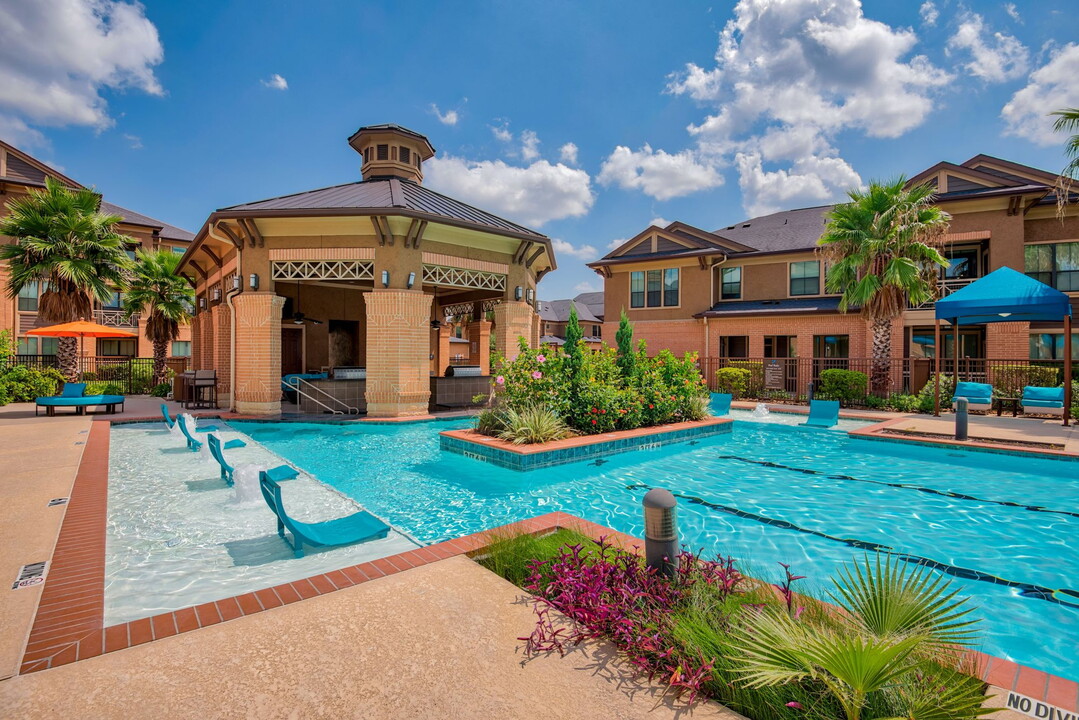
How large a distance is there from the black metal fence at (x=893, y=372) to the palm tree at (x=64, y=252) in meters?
23.4

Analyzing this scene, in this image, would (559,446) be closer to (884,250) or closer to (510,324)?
(510,324)

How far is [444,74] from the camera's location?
14.6 meters

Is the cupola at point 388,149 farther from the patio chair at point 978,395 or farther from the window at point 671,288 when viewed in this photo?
the patio chair at point 978,395

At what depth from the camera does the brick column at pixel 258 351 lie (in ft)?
45.3

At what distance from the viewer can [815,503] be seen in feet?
22.3

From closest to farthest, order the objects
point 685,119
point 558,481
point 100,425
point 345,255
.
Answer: point 558,481 < point 100,425 < point 345,255 < point 685,119

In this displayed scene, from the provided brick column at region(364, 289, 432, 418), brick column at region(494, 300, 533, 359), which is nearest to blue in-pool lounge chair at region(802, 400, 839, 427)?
brick column at region(494, 300, 533, 359)

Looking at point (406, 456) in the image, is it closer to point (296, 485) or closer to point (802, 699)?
point (296, 485)

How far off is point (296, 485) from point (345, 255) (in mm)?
8277

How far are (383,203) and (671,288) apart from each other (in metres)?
16.4

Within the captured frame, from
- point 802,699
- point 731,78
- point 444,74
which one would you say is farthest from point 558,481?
point 444,74

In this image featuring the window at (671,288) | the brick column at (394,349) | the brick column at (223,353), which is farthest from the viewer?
the window at (671,288)

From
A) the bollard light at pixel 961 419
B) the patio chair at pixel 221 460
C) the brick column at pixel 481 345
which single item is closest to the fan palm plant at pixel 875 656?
the patio chair at pixel 221 460

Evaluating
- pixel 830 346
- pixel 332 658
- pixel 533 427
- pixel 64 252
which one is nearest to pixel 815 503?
pixel 533 427
